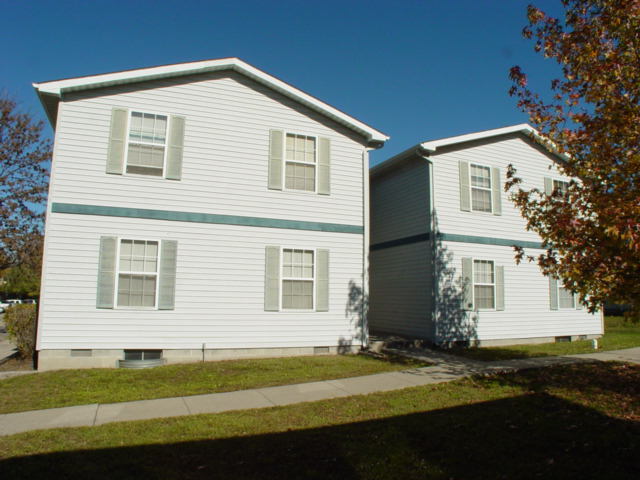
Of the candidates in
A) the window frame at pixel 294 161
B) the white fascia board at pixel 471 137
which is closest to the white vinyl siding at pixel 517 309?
the white fascia board at pixel 471 137

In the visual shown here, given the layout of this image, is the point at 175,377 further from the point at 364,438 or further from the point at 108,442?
the point at 364,438

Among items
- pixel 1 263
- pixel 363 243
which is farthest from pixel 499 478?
pixel 1 263

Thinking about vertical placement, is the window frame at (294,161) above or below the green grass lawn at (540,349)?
above

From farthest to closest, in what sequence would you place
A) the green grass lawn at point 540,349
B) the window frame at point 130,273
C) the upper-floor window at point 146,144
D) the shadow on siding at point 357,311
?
the shadow on siding at point 357,311, the green grass lawn at point 540,349, the upper-floor window at point 146,144, the window frame at point 130,273

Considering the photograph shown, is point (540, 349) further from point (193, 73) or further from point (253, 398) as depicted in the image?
point (193, 73)

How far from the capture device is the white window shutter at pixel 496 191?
1523cm

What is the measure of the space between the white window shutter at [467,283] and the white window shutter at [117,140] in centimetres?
996

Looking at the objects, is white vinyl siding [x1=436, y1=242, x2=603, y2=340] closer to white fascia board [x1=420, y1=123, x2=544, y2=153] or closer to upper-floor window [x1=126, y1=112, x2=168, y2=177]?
white fascia board [x1=420, y1=123, x2=544, y2=153]

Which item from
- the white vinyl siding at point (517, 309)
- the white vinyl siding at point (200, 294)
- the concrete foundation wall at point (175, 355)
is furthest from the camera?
the white vinyl siding at point (517, 309)

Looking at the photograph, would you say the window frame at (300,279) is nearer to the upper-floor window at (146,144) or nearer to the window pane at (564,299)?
the upper-floor window at (146,144)

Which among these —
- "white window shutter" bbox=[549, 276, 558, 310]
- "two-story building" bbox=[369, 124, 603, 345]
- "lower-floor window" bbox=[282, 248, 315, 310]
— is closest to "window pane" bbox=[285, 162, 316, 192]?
"lower-floor window" bbox=[282, 248, 315, 310]

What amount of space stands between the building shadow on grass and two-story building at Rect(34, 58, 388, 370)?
16.3ft

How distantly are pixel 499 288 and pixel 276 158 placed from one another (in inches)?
319

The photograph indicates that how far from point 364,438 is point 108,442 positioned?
3.10 m
